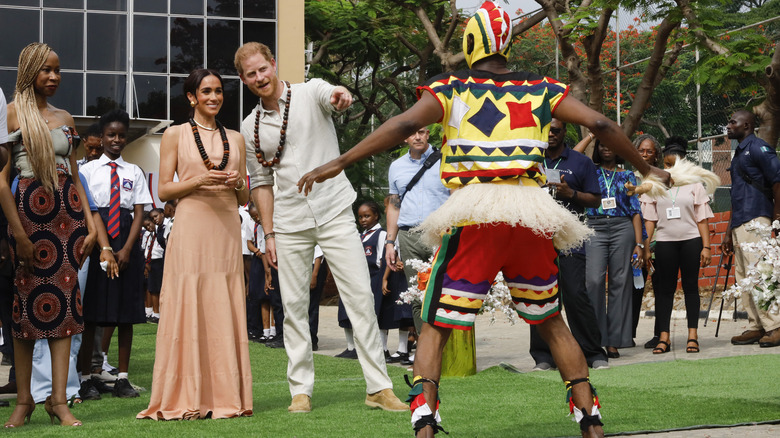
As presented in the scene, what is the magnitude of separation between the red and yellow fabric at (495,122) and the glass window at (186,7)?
948 inches

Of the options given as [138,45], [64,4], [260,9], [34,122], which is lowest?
[34,122]

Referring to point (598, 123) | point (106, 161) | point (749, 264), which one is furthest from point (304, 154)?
point (749, 264)

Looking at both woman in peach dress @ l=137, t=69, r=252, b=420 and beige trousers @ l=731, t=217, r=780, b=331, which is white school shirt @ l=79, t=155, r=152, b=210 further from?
beige trousers @ l=731, t=217, r=780, b=331

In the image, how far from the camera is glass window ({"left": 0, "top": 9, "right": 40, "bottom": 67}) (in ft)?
88.2

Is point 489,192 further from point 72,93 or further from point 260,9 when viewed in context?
point 260,9

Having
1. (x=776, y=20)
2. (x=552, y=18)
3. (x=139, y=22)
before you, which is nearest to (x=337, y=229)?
(x=776, y=20)

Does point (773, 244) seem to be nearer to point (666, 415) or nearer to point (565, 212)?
point (666, 415)

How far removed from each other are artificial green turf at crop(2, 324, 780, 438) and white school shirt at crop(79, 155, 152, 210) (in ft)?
4.99

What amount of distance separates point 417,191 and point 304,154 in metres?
2.93

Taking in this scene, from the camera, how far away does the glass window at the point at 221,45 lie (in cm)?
2802

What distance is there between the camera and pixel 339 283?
697 cm

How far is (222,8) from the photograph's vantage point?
92.4ft

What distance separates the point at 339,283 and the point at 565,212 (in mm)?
2385

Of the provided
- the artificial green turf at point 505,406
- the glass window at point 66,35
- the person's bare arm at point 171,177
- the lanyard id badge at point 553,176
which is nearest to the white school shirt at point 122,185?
the person's bare arm at point 171,177
